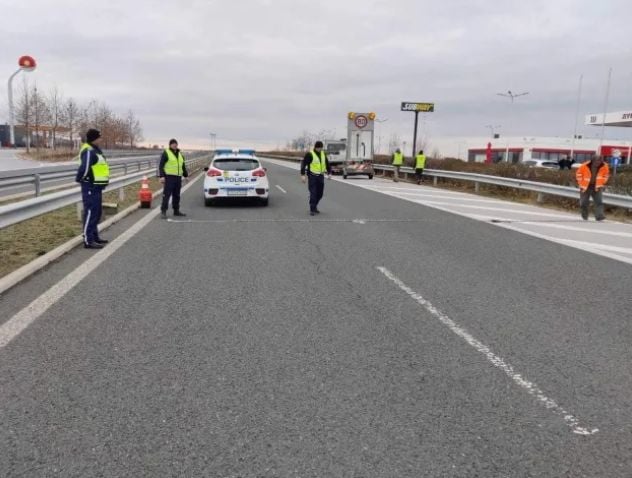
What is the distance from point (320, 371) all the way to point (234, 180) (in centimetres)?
1118

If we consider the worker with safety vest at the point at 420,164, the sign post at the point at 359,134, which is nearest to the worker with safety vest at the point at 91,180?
the worker with safety vest at the point at 420,164

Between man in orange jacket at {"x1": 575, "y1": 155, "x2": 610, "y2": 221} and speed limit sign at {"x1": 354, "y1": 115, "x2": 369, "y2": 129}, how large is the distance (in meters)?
17.9

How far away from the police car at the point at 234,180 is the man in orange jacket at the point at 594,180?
8.13 metres

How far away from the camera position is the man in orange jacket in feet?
41.8

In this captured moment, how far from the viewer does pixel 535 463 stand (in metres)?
2.78

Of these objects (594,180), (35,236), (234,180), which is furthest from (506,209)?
(35,236)

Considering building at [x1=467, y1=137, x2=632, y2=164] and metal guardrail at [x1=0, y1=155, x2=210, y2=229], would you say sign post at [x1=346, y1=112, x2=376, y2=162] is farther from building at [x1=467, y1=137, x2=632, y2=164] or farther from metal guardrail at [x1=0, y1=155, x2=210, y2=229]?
building at [x1=467, y1=137, x2=632, y2=164]

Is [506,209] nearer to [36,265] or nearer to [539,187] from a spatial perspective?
[539,187]

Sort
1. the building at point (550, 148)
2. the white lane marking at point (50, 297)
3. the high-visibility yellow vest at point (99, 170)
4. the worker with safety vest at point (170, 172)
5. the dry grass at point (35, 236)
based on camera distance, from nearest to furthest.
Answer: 1. the white lane marking at point (50, 297)
2. the dry grass at point (35, 236)
3. the high-visibility yellow vest at point (99, 170)
4. the worker with safety vest at point (170, 172)
5. the building at point (550, 148)

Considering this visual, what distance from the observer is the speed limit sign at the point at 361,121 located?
29.9m

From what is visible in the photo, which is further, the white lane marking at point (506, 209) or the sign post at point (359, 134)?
the sign post at point (359, 134)

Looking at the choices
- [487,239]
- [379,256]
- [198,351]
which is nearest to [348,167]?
[487,239]

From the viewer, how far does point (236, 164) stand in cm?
1476

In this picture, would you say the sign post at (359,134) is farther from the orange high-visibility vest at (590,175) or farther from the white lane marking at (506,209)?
the orange high-visibility vest at (590,175)
